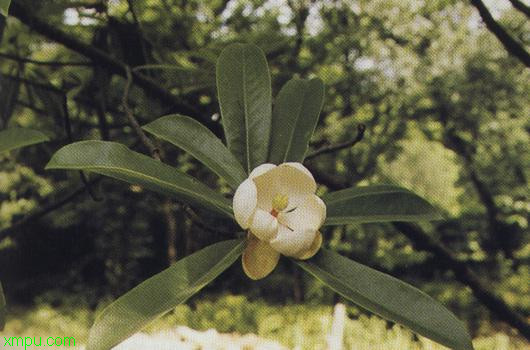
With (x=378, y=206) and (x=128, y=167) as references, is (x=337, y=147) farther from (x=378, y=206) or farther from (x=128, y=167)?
(x=128, y=167)

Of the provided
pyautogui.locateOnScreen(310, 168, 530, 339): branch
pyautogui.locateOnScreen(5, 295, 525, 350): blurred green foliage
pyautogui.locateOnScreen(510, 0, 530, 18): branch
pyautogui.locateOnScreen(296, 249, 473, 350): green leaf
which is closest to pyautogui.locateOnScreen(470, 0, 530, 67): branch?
pyautogui.locateOnScreen(510, 0, 530, 18): branch

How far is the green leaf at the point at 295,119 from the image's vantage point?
1.58 ft

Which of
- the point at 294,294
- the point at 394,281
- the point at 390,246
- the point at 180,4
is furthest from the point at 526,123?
the point at 394,281

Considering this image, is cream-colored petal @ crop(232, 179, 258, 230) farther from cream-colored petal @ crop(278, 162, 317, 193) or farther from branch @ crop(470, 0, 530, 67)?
branch @ crop(470, 0, 530, 67)

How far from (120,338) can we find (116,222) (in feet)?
11.9

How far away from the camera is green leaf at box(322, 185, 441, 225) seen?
1.44ft

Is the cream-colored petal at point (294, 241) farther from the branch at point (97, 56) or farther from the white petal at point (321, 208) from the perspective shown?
the branch at point (97, 56)

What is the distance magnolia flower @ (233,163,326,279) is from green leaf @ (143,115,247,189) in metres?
0.04

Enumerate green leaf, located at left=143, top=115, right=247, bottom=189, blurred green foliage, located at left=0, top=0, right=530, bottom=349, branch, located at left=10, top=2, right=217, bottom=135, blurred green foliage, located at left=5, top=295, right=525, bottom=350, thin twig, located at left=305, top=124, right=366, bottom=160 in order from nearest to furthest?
green leaf, located at left=143, top=115, right=247, bottom=189, thin twig, located at left=305, top=124, right=366, bottom=160, branch, located at left=10, top=2, right=217, bottom=135, blurred green foliage, located at left=0, top=0, right=530, bottom=349, blurred green foliage, located at left=5, top=295, right=525, bottom=350

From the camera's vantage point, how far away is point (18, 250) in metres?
4.59

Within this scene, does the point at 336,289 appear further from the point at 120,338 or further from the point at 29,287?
the point at 29,287

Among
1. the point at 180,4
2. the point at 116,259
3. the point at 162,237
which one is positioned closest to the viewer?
the point at 180,4

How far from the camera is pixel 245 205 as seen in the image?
1.29 feet

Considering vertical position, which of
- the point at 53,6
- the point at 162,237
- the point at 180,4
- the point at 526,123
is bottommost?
the point at 162,237
